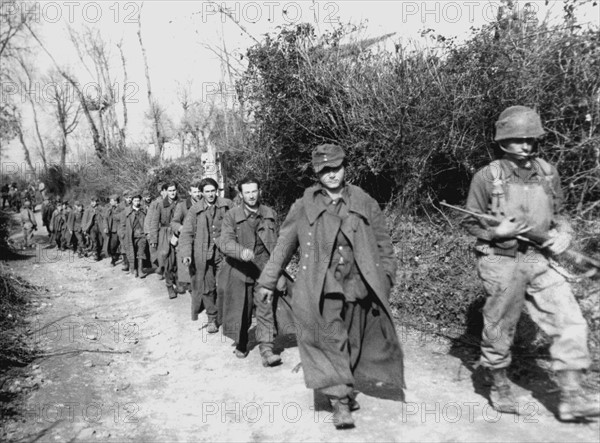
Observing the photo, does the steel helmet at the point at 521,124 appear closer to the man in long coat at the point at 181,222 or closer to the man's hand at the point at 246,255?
the man's hand at the point at 246,255

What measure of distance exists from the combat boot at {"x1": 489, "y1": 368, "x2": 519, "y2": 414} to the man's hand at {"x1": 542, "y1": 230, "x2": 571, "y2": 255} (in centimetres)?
100

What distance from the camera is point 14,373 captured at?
5906 mm

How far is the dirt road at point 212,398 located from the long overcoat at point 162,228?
8.51 feet

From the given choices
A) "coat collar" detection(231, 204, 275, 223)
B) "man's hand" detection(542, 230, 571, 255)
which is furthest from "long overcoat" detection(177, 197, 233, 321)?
"man's hand" detection(542, 230, 571, 255)

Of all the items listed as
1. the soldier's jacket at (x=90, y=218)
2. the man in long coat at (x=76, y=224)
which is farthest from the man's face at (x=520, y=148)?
the man in long coat at (x=76, y=224)

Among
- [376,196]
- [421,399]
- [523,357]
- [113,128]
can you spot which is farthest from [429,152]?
[113,128]

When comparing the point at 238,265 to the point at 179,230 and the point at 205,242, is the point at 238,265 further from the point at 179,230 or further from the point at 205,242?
the point at 179,230

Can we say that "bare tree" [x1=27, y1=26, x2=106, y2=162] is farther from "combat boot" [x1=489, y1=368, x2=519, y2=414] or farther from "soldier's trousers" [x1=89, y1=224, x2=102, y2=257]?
"combat boot" [x1=489, y1=368, x2=519, y2=414]

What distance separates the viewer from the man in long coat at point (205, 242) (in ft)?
24.6

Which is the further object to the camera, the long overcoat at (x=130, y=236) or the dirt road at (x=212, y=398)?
the long overcoat at (x=130, y=236)

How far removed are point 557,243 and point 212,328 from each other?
4872 millimetres

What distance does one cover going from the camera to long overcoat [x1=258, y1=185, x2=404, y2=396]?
4.17 m

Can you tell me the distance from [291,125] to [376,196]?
215 cm

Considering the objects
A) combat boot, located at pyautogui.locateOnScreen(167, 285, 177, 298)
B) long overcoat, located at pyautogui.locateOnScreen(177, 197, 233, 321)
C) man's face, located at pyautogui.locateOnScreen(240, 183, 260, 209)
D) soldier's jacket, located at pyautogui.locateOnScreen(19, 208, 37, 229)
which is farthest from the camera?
soldier's jacket, located at pyautogui.locateOnScreen(19, 208, 37, 229)
